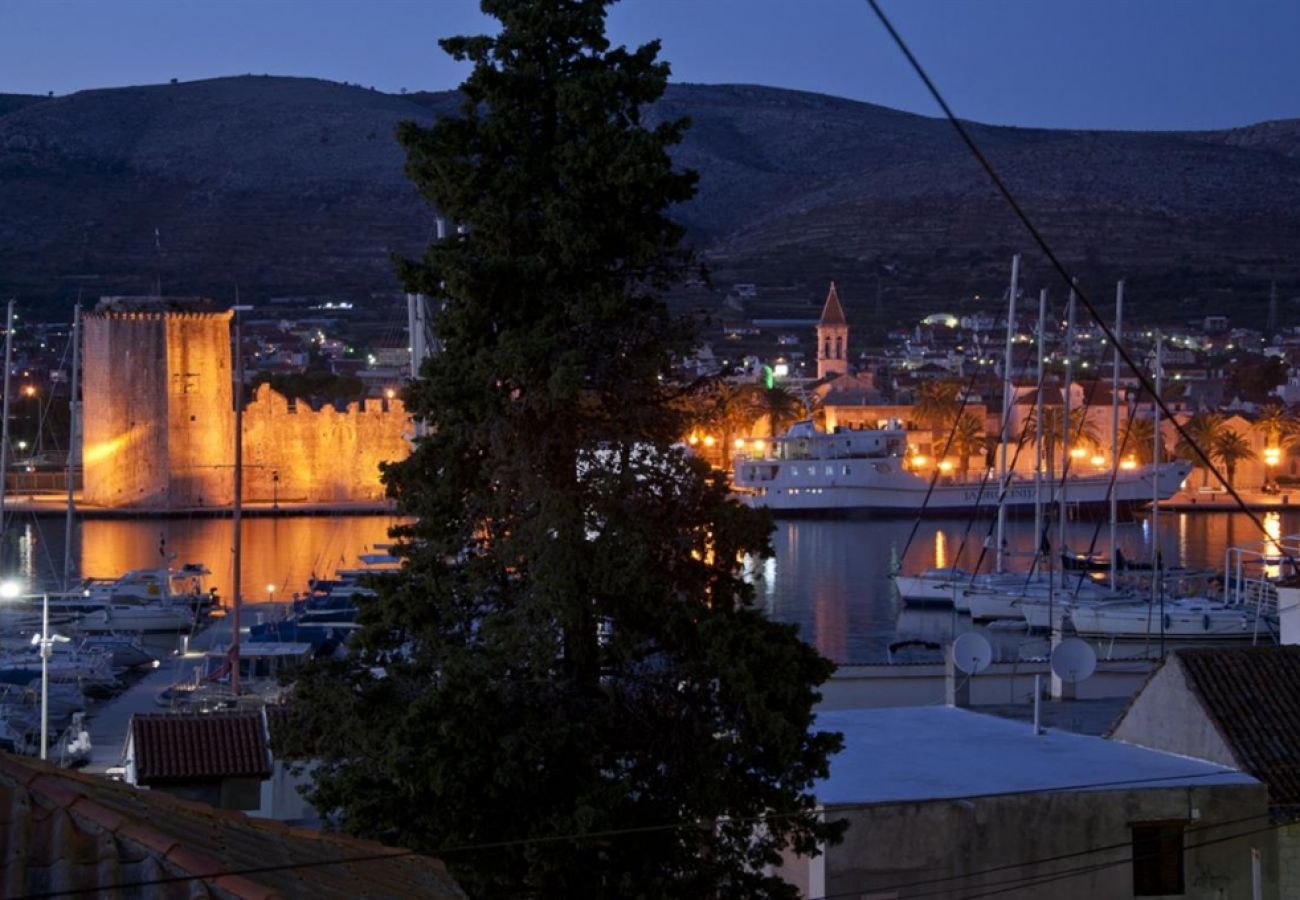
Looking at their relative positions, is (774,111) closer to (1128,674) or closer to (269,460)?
(269,460)

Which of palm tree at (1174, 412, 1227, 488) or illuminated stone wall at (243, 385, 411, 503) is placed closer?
illuminated stone wall at (243, 385, 411, 503)

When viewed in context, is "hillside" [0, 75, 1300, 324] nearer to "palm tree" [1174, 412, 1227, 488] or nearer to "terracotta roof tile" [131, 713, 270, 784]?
"palm tree" [1174, 412, 1227, 488]

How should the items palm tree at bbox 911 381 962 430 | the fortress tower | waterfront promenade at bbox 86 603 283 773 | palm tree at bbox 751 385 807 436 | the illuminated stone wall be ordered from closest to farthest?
waterfront promenade at bbox 86 603 283 773, the illuminated stone wall, the fortress tower, palm tree at bbox 911 381 962 430, palm tree at bbox 751 385 807 436

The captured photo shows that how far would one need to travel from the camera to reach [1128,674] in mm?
10383

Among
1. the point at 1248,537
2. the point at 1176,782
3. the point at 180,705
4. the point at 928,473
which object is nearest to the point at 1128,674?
the point at 1176,782

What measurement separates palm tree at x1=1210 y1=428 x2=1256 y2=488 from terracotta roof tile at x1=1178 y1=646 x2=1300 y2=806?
3387 centimetres

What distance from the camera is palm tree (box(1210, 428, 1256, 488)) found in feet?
130

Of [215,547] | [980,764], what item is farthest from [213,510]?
[980,764]

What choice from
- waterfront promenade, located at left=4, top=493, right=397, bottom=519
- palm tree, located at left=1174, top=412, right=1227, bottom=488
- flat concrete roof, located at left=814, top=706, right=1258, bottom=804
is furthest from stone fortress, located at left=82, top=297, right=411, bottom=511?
flat concrete roof, located at left=814, top=706, right=1258, bottom=804

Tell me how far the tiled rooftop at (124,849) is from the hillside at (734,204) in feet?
200

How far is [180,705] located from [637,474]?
806 cm

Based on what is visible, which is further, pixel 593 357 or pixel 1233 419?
pixel 1233 419

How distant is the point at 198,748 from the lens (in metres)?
7.71

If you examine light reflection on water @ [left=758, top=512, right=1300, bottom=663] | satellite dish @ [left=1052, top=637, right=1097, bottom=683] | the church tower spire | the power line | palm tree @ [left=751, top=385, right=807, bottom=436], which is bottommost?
light reflection on water @ [left=758, top=512, right=1300, bottom=663]
